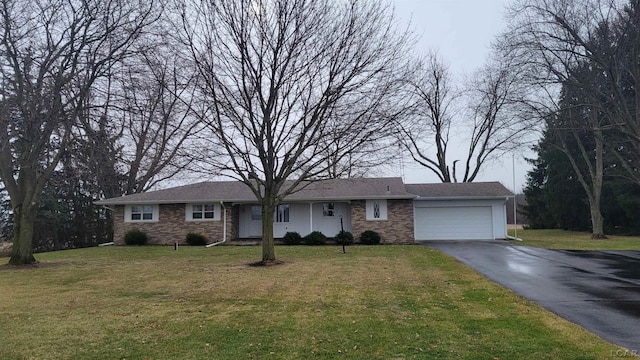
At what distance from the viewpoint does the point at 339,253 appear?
17328 millimetres

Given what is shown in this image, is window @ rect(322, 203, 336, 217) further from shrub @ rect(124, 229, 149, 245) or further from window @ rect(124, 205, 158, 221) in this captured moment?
shrub @ rect(124, 229, 149, 245)

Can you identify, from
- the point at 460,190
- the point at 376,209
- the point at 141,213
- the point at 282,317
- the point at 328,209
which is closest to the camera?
the point at 282,317

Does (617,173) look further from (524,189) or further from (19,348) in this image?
(19,348)

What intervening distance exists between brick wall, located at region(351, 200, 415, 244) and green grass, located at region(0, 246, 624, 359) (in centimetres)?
961

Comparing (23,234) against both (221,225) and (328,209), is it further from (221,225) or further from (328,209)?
(328,209)

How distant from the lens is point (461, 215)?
952 inches

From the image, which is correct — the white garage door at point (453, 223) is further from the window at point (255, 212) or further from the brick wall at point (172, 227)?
the brick wall at point (172, 227)

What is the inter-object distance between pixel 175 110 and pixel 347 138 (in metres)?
8.58

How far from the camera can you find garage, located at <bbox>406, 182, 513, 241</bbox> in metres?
23.8

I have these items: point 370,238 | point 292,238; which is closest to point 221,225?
point 292,238

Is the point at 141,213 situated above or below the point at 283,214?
above

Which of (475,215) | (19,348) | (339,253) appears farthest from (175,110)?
(475,215)

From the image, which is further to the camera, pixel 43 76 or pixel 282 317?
pixel 43 76

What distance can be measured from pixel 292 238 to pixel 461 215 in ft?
31.1
